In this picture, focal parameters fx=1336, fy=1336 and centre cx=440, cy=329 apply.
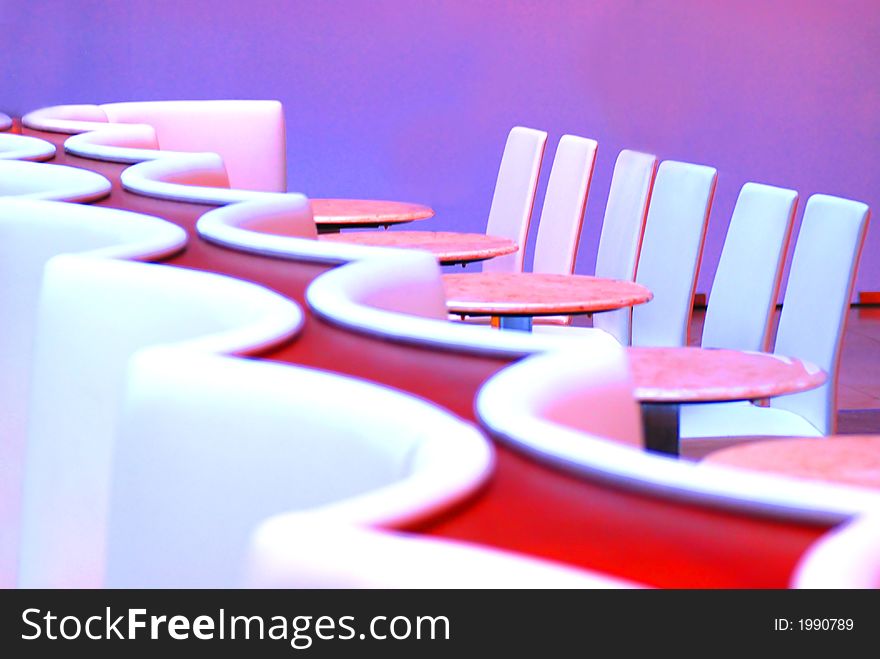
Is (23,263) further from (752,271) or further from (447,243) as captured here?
(447,243)

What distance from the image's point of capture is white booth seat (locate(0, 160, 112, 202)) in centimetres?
194

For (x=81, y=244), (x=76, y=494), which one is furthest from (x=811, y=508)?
(x=81, y=244)

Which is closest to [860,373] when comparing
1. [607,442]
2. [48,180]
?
[48,180]

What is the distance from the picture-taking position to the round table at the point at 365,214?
451cm

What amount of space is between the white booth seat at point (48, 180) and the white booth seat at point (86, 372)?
0.78 meters

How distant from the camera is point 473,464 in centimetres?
68

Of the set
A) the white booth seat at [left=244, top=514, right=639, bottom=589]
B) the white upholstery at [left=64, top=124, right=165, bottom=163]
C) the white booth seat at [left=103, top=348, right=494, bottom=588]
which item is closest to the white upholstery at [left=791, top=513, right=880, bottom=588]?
the white booth seat at [left=244, top=514, right=639, bottom=589]

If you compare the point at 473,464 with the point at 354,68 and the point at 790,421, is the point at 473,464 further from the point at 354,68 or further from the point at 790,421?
the point at 354,68

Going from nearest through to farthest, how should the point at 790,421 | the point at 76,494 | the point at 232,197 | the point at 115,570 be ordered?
1. the point at 115,570
2. the point at 76,494
3. the point at 232,197
4. the point at 790,421

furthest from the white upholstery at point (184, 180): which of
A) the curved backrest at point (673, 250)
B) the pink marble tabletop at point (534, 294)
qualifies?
the curved backrest at point (673, 250)

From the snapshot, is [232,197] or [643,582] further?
[232,197]

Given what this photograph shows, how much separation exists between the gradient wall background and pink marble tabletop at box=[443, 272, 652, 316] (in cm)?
382

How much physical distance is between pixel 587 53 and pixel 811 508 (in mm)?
6621

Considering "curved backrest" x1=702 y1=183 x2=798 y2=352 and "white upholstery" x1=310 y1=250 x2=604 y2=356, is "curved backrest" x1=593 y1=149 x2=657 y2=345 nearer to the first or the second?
"curved backrest" x1=702 y1=183 x2=798 y2=352
